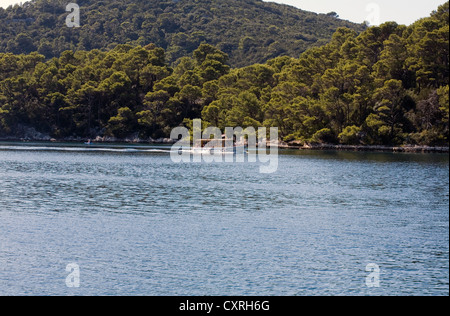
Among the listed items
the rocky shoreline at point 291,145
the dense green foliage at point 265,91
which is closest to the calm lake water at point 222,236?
the rocky shoreline at point 291,145

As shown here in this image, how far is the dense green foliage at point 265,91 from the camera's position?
116 m

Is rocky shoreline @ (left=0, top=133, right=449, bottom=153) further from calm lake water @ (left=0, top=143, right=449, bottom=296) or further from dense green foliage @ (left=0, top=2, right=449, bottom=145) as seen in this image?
calm lake water @ (left=0, top=143, right=449, bottom=296)

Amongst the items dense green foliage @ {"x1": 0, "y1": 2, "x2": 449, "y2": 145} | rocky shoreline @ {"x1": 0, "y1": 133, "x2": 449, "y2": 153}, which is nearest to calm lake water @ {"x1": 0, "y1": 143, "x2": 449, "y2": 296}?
rocky shoreline @ {"x1": 0, "y1": 133, "x2": 449, "y2": 153}

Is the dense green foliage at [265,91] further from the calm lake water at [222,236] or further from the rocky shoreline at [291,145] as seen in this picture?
the calm lake water at [222,236]

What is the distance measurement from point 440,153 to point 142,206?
81.3 meters

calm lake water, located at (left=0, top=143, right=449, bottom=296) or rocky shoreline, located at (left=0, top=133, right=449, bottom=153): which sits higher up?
rocky shoreline, located at (left=0, top=133, right=449, bottom=153)

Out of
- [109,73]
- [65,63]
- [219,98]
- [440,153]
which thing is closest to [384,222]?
[440,153]

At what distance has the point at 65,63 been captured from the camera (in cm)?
17238

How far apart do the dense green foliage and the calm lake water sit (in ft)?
192

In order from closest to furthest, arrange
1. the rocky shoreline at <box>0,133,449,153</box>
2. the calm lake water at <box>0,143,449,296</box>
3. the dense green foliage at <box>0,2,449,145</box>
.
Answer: the calm lake water at <box>0,143,449,296</box> < the rocky shoreline at <box>0,133,449,153</box> < the dense green foliage at <box>0,2,449,145</box>

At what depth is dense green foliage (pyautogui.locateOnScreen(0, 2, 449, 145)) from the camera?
116 metres

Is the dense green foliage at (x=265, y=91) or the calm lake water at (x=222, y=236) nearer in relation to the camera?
the calm lake water at (x=222, y=236)

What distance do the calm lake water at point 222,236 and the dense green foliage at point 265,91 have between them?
58.7m

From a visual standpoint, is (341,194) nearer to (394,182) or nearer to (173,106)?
(394,182)
